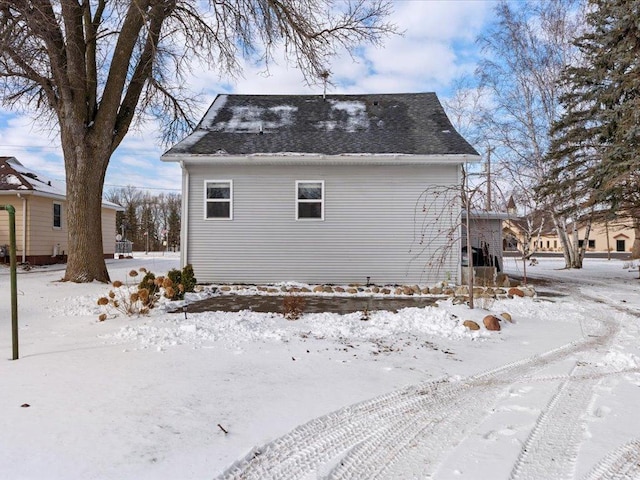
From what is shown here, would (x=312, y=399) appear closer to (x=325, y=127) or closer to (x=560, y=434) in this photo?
(x=560, y=434)

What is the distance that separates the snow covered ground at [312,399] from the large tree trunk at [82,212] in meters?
4.37

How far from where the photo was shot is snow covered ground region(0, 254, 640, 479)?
245 centimetres

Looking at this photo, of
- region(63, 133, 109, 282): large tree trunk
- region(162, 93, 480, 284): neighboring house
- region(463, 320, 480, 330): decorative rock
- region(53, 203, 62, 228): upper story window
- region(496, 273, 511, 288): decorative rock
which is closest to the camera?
region(463, 320, 480, 330): decorative rock

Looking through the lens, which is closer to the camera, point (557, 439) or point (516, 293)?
point (557, 439)

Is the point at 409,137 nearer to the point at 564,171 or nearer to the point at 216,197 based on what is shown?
the point at 216,197

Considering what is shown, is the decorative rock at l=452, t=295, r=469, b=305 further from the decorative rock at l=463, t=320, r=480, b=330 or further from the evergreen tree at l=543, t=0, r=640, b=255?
the evergreen tree at l=543, t=0, r=640, b=255

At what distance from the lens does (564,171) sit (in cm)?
1593

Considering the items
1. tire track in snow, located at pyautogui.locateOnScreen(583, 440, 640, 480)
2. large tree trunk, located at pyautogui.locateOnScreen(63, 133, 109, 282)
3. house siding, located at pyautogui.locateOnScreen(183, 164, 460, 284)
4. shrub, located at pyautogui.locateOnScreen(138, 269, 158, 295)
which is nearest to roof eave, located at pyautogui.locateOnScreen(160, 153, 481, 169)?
house siding, located at pyautogui.locateOnScreen(183, 164, 460, 284)

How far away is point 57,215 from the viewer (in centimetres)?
1900

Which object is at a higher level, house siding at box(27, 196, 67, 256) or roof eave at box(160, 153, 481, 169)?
roof eave at box(160, 153, 481, 169)

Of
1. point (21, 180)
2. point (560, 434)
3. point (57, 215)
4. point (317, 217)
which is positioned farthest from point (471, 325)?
point (57, 215)

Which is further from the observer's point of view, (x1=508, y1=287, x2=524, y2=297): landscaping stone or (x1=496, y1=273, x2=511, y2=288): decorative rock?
(x1=496, y1=273, x2=511, y2=288): decorative rock

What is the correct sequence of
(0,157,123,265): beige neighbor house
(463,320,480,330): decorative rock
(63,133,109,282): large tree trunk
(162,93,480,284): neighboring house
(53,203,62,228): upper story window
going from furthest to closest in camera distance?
(53,203,62,228): upper story window
(0,157,123,265): beige neighbor house
(162,93,480,284): neighboring house
(63,133,109,282): large tree trunk
(463,320,480,330): decorative rock

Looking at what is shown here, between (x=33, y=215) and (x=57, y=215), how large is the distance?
182cm
